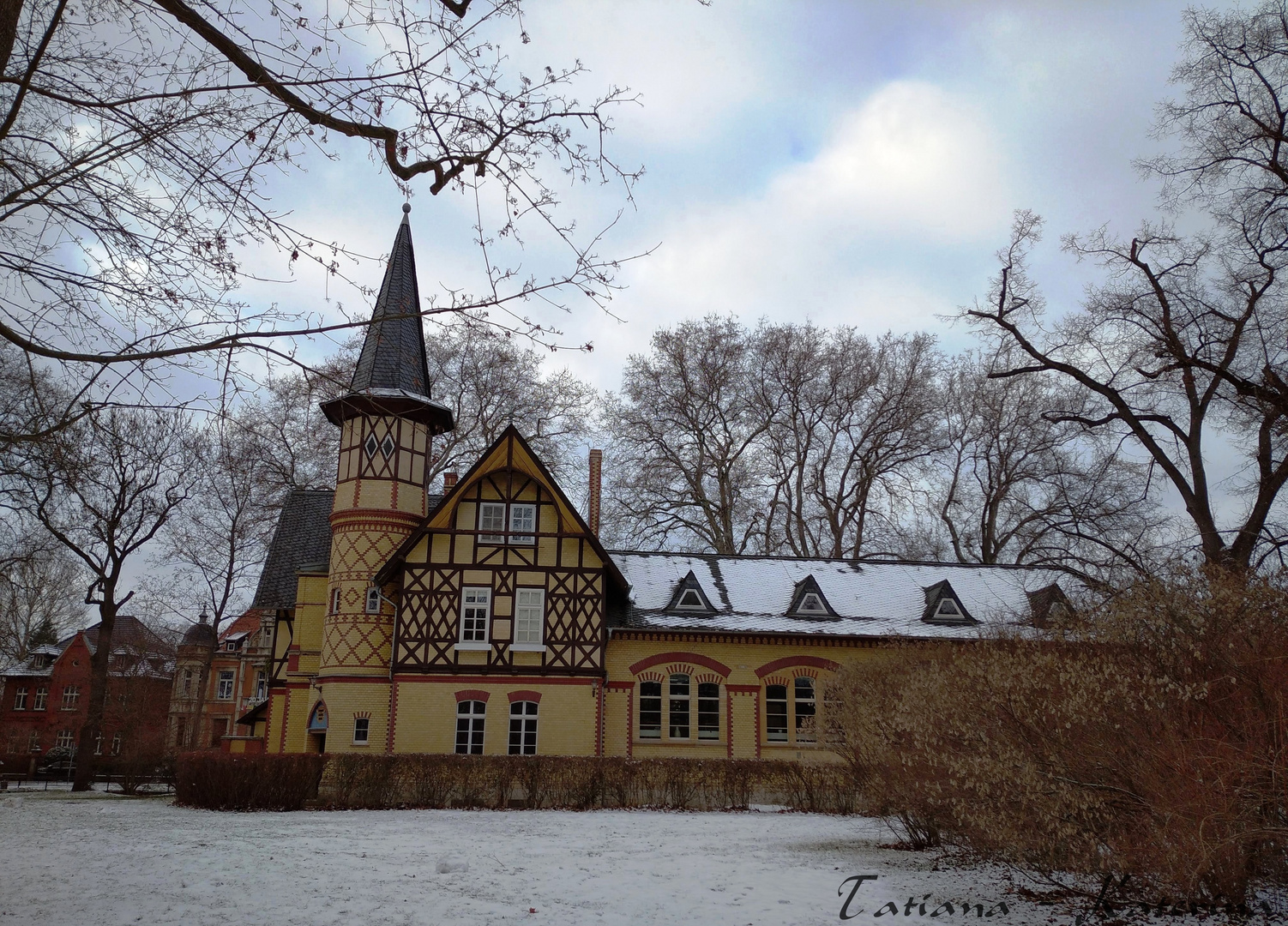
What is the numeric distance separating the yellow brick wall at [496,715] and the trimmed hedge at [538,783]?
3.25 metres

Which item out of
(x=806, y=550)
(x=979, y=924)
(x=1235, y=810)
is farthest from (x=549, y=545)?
(x=1235, y=810)

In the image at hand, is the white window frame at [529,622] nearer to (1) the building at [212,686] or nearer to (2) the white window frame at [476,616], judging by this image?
(2) the white window frame at [476,616]

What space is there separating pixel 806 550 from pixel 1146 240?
787 inches

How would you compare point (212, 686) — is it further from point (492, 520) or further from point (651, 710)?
point (651, 710)

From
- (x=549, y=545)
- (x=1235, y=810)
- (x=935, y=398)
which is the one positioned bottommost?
(x=1235, y=810)

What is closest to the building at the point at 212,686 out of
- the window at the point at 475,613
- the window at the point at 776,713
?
the window at the point at 475,613

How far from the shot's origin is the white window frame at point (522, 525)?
24.7m

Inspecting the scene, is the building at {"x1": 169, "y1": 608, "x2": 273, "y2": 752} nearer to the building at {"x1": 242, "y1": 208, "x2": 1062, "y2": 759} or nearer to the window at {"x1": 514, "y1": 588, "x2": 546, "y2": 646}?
the building at {"x1": 242, "y1": 208, "x2": 1062, "y2": 759}

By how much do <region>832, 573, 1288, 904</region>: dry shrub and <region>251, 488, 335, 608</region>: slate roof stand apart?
21.0 meters

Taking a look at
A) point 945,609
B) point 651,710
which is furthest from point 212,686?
point 945,609

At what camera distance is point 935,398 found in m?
35.3

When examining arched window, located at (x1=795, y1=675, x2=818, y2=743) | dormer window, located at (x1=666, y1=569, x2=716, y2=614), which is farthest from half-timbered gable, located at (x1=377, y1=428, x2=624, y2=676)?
arched window, located at (x1=795, y1=675, x2=818, y2=743)

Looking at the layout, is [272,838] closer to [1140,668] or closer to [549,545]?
[1140,668]

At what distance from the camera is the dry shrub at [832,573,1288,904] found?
7.27 meters
